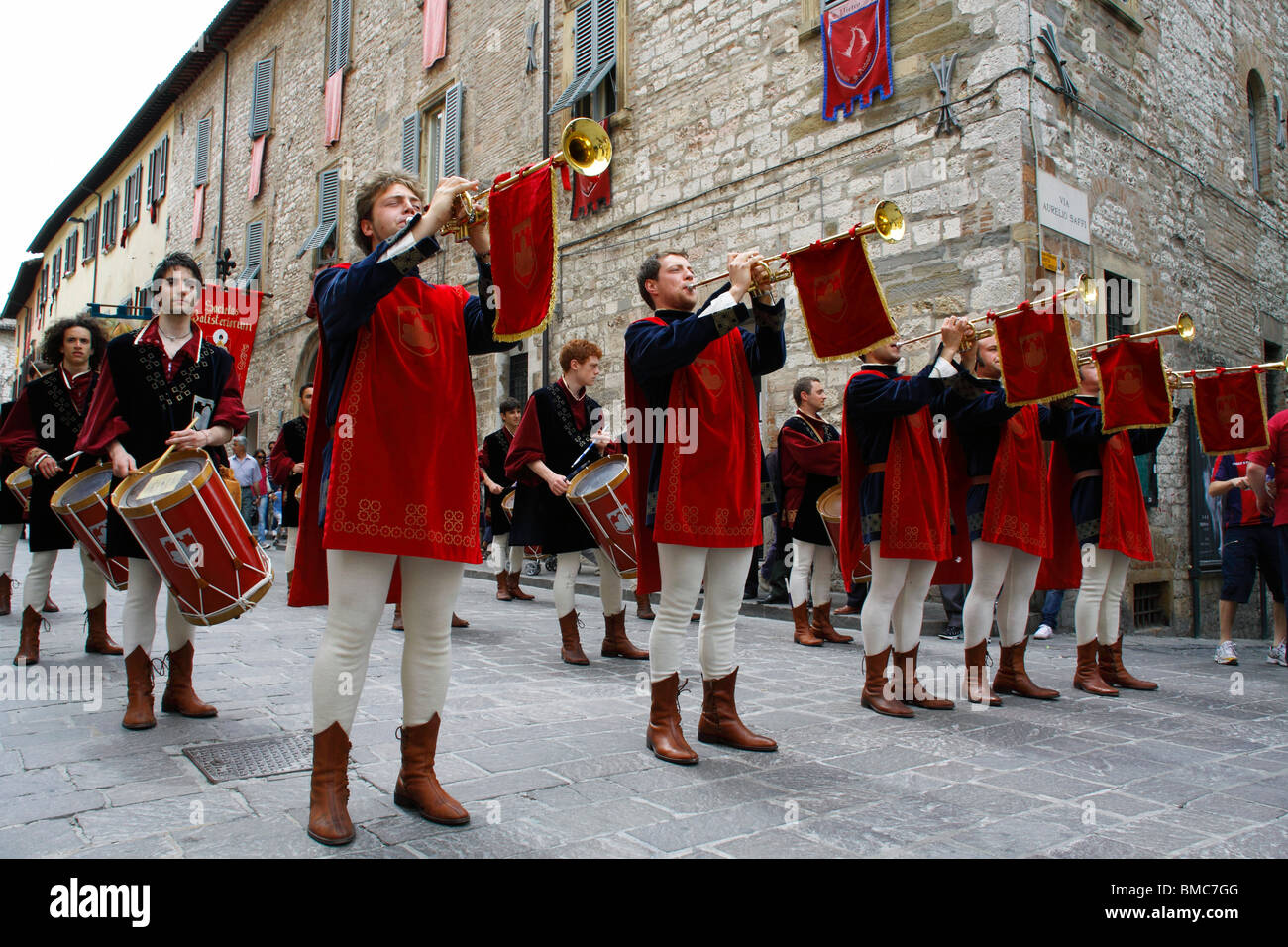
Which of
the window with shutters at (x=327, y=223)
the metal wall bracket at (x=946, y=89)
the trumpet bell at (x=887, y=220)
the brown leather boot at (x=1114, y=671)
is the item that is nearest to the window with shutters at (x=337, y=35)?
the window with shutters at (x=327, y=223)

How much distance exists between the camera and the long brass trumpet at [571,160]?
2750mm

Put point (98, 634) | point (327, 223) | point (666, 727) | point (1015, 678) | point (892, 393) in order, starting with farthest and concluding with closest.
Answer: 1. point (327, 223)
2. point (98, 634)
3. point (1015, 678)
4. point (892, 393)
5. point (666, 727)

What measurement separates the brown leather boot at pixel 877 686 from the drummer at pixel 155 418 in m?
3.10

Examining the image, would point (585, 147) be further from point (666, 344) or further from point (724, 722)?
point (724, 722)

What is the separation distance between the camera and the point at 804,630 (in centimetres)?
731

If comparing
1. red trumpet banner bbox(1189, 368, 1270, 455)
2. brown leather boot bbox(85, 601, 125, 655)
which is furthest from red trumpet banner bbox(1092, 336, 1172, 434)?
brown leather boot bbox(85, 601, 125, 655)

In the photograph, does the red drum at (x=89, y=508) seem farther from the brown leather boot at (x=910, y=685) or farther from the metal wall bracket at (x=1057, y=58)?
the metal wall bracket at (x=1057, y=58)

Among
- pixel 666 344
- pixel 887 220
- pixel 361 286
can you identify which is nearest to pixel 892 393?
pixel 887 220

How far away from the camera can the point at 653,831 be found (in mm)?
2639

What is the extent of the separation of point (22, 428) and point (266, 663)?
2039 millimetres

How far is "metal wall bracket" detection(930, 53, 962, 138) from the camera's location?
29.9ft

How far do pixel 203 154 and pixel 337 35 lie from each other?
9850mm

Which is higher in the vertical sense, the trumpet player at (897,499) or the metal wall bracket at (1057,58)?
the metal wall bracket at (1057,58)

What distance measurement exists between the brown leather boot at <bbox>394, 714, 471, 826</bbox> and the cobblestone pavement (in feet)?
0.20
